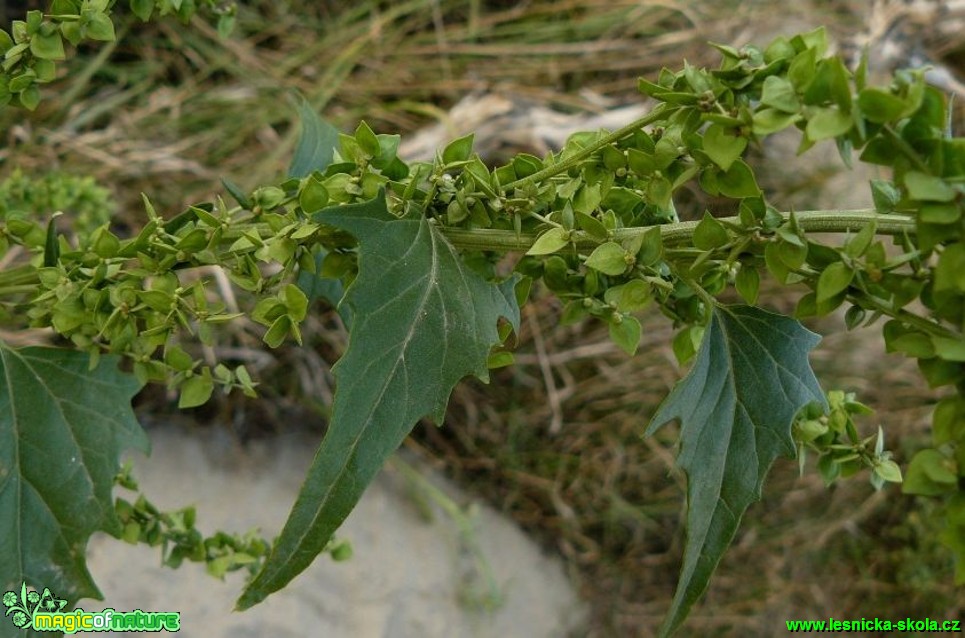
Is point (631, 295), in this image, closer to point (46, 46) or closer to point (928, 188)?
point (928, 188)

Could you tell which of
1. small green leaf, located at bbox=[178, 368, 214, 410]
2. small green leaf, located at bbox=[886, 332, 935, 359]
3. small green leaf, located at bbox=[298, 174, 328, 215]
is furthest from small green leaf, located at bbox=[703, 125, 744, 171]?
small green leaf, located at bbox=[178, 368, 214, 410]

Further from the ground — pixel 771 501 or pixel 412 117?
pixel 412 117

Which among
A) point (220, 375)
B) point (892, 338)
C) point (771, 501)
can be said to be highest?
point (892, 338)

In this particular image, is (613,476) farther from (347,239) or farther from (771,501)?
(347,239)

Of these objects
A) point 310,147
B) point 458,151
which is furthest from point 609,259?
point 310,147

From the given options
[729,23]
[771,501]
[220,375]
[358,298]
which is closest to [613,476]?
[771,501]

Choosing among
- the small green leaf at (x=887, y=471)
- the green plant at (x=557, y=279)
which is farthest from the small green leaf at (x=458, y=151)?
the small green leaf at (x=887, y=471)

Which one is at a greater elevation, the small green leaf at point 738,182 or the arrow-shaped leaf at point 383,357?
the small green leaf at point 738,182

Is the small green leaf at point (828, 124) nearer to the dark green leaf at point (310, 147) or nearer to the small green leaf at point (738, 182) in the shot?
the small green leaf at point (738, 182)
